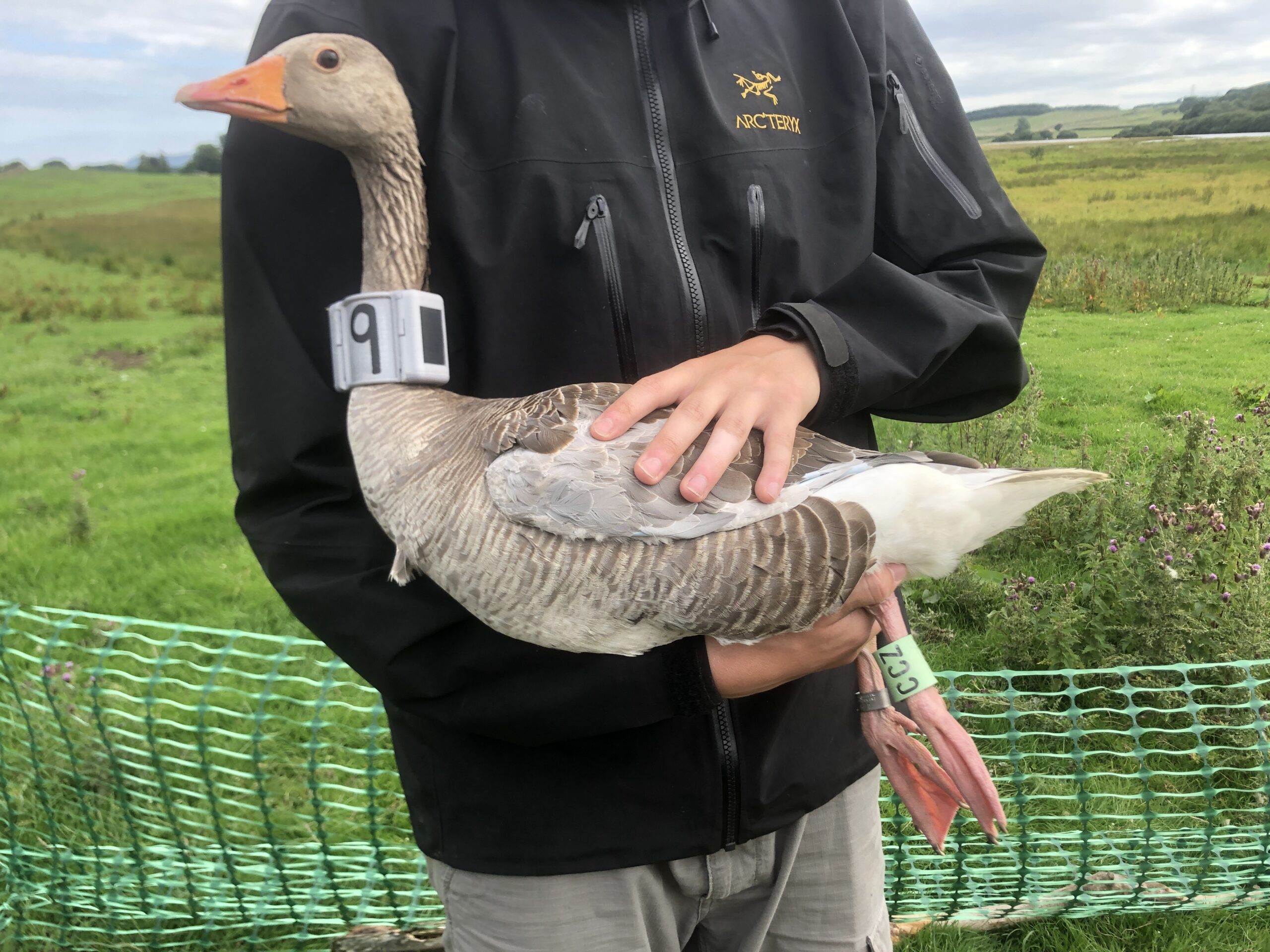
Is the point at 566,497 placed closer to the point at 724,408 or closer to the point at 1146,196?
the point at 724,408

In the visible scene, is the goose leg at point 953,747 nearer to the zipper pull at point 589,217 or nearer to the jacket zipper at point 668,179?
the jacket zipper at point 668,179

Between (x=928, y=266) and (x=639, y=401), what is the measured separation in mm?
806

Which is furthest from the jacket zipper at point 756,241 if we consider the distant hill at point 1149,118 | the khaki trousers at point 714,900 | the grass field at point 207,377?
the grass field at point 207,377

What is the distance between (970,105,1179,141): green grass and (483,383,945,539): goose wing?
6.70 feet

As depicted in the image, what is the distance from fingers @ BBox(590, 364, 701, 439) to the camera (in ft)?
4.15

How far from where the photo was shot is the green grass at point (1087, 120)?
2787 mm

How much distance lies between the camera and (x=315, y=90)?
1.37m

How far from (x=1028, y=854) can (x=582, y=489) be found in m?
2.41

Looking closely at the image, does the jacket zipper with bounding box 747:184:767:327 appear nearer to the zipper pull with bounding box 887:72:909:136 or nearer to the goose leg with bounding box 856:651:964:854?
the zipper pull with bounding box 887:72:909:136

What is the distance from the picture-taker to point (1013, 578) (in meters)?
3.48

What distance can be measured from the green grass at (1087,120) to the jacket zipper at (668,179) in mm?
1696

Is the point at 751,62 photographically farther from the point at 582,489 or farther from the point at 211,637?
the point at 211,637

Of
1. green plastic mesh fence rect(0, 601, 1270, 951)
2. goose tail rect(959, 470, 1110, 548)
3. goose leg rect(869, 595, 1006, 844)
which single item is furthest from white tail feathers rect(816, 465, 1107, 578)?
green plastic mesh fence rect(0, 601, 1270, 951)

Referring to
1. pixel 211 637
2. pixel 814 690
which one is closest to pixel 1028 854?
pixel 814 690
